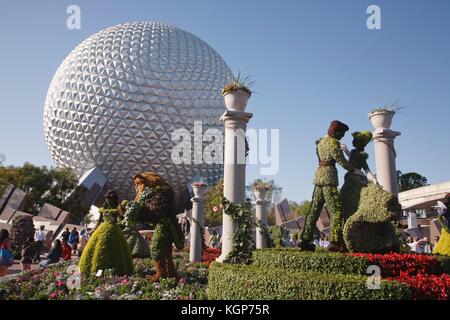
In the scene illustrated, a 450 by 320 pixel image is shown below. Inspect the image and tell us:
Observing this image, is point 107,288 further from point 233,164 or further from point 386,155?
point 386,155

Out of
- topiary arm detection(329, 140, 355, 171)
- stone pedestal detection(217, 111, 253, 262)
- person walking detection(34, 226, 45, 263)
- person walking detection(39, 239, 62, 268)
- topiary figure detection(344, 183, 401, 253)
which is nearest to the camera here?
topiary figure detection(344, 183, 401, 253)

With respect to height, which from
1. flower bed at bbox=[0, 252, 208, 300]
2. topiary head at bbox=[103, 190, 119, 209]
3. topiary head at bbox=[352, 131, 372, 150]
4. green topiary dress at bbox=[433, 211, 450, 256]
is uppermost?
topiary head at bbox=[352, 131, 372, 150]

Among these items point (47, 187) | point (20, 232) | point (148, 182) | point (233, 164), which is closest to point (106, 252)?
point (148, 182)

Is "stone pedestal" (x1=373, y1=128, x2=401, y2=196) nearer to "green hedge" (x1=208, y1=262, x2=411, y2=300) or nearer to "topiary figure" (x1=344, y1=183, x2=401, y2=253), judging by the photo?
"topiary figure" (x1=344, y1=183, x2=401, y2=253)

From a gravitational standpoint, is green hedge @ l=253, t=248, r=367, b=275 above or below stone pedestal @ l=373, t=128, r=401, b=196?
below

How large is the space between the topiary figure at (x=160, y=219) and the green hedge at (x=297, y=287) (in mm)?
2114

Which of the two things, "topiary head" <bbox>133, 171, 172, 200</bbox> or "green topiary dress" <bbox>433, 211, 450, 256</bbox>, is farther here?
"green topiary dress" <bbox>433, 211, 450, 256</bbox>

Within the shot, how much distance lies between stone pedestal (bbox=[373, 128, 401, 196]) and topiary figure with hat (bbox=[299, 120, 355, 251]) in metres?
2.49

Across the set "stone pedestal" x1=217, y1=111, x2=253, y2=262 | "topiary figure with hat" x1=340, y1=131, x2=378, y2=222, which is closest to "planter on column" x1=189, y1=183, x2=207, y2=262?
"stone pedestal" x1=217, y1=111, x2=253, y2=262

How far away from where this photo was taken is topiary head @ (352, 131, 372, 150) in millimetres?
8180

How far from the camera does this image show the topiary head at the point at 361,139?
322 inches
